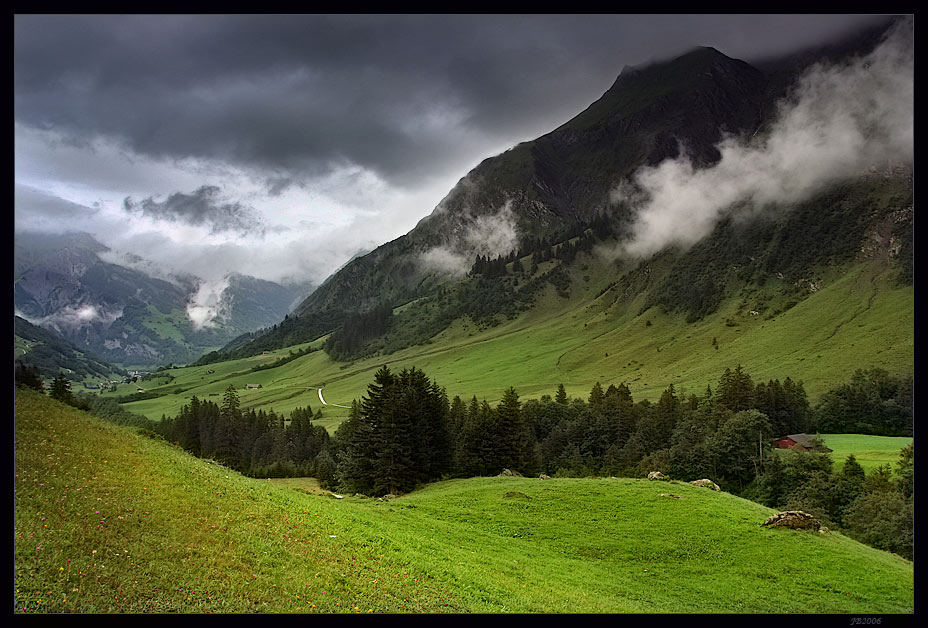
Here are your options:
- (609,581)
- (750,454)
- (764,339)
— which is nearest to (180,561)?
(609,581)

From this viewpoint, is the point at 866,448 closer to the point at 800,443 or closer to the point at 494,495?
the point at 800,443

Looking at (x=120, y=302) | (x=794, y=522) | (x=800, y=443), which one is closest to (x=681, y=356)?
(x=800, y=443)

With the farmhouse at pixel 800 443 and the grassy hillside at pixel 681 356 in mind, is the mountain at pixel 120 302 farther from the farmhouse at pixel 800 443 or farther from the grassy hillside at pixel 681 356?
the farmhouse at pixel 800 443

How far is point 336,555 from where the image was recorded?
12.3 m

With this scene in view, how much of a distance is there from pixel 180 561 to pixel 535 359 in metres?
175

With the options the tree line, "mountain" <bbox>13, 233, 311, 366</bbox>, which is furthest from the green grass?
"mountain" <bbox>13, 233, 311, 366</bbox>

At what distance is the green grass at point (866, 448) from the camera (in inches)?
1861

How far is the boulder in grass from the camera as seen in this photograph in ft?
73.2

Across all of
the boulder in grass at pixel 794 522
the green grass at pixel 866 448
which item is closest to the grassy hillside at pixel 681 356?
the green grass at pixel 866 448

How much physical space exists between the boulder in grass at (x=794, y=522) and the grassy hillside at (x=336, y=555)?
68 cm

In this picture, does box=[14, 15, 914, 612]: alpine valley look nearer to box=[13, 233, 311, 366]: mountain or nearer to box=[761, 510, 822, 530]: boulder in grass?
box=[761, 510, 822, 530]: boulder in grass

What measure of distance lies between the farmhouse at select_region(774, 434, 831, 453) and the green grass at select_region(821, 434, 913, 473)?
65.3 inches

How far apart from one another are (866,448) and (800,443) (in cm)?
1038

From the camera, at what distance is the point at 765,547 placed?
2011 centimetres
